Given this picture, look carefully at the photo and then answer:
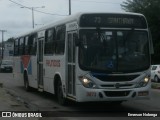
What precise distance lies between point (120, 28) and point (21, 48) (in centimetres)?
1155

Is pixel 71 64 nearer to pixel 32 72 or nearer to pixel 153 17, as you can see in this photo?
pixel 32 72

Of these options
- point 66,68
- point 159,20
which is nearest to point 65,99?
point 66,68

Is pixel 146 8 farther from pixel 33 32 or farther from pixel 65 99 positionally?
pixel 65 99

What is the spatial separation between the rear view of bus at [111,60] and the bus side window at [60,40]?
1899 mm

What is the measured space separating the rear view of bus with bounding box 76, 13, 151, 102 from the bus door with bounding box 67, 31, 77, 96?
593 mm

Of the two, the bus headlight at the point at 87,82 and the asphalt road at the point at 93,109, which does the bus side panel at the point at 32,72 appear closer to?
the asphalt road at the point at 93,109

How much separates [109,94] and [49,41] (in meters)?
5.03

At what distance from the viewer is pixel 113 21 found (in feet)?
47.0

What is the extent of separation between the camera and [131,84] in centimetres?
1397

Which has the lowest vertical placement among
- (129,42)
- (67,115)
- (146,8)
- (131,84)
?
(67,115)

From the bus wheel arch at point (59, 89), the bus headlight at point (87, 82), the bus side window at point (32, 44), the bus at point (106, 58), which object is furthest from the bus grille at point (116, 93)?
the bus side window at point (32, 44)

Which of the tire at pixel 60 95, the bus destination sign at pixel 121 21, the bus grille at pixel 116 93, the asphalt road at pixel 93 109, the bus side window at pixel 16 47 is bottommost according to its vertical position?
the asphalt road at pixel 93 109

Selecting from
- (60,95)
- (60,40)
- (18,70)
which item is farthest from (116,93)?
(18,70)

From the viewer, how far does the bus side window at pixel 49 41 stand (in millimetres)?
17484
